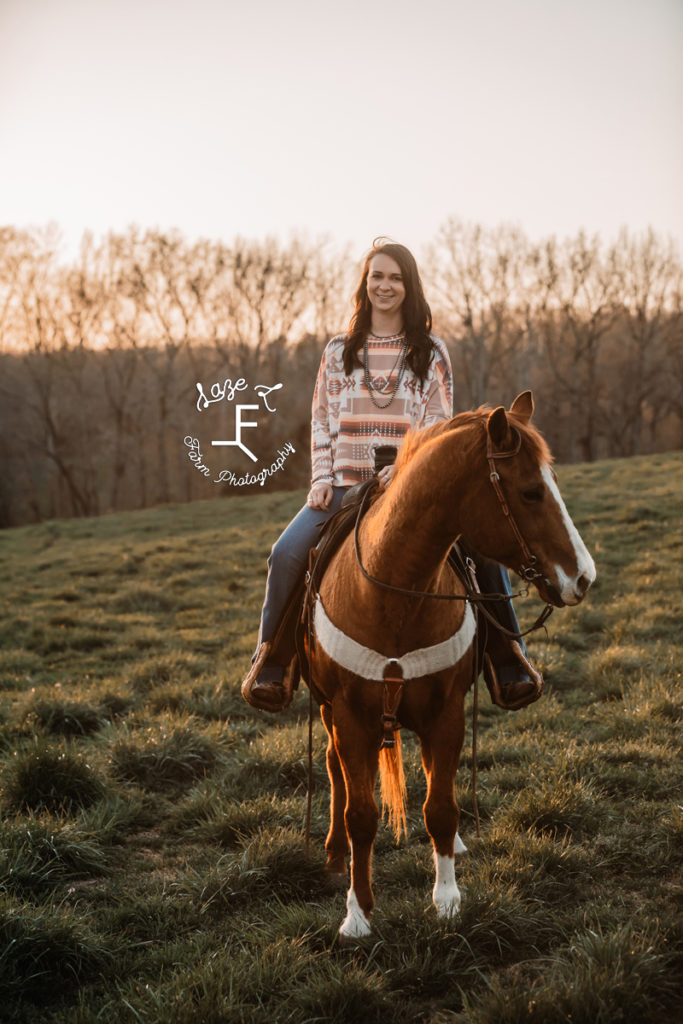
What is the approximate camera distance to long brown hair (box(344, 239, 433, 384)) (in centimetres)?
410

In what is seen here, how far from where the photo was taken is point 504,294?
39.8 m

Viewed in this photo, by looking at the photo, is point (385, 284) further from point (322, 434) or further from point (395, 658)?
point (395, 658)

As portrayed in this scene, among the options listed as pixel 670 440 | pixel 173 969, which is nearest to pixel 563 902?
pixel 173 969

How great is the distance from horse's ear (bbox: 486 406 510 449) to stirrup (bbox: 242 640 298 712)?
197 cm

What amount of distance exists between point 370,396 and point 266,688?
1.72 m

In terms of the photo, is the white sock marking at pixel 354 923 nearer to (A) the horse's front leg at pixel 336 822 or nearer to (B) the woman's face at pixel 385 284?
(A) the horse's front leg at pixel 336 822

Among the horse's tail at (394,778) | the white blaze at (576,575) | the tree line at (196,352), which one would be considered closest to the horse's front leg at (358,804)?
the horse's tail at (394,778)

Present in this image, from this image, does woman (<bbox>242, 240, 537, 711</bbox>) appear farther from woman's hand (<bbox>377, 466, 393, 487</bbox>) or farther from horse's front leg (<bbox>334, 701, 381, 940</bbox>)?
horse's front leg (<bbox>334, 701, 381, 940</bbox>)

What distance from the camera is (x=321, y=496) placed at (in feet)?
13.5

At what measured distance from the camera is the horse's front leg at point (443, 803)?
3355 mm

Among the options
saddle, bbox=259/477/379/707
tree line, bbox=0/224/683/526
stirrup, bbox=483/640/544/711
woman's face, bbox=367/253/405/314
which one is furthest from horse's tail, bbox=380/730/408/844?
tree line, bbox=0/224/683/526

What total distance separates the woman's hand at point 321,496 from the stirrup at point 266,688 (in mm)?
805

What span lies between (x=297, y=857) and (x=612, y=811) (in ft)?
6.34

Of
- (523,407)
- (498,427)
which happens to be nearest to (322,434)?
(523,407)
